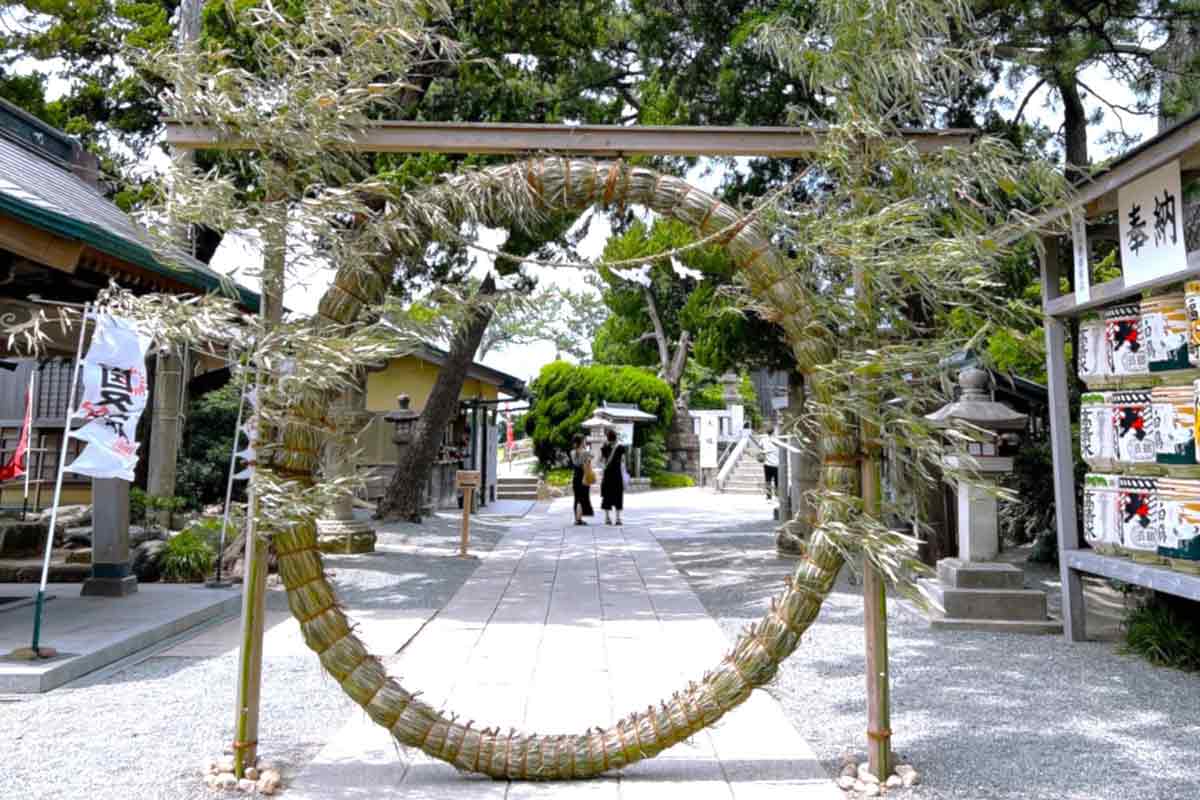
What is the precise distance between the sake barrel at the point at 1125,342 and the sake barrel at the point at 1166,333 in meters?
0.08

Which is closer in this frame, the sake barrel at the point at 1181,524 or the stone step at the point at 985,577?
the sake barrel at the point at 1181,524

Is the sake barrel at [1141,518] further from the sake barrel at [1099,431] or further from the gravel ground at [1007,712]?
the gravel ground at [1007,712]

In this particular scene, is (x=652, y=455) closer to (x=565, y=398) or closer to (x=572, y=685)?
(x=565, y=398)

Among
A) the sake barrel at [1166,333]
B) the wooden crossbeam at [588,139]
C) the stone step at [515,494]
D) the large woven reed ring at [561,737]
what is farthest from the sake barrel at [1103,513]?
the stone step at [515,494]

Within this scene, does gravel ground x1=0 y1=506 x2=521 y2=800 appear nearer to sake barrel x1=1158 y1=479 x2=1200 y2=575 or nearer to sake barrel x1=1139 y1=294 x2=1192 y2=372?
sake barrel x1=1158 y1=479 x2=1200 y2=575

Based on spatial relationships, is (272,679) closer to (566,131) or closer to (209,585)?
(209,585)

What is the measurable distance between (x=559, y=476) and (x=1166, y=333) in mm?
23342

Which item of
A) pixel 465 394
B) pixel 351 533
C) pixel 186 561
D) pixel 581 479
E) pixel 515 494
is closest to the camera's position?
pixel 186 561

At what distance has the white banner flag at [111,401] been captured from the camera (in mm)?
5188

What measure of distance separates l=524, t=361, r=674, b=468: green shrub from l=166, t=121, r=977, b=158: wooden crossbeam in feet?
77.2

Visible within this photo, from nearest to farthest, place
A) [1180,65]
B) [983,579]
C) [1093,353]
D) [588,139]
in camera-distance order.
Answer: [588,139] → [1093,353] → [983,579] → [1180,65]

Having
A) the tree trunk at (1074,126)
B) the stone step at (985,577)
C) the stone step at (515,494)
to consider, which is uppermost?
the tree trunk at (1074,126)

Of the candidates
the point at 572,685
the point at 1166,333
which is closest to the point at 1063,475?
the point at 1166,333

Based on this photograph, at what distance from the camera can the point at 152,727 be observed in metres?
4.09
